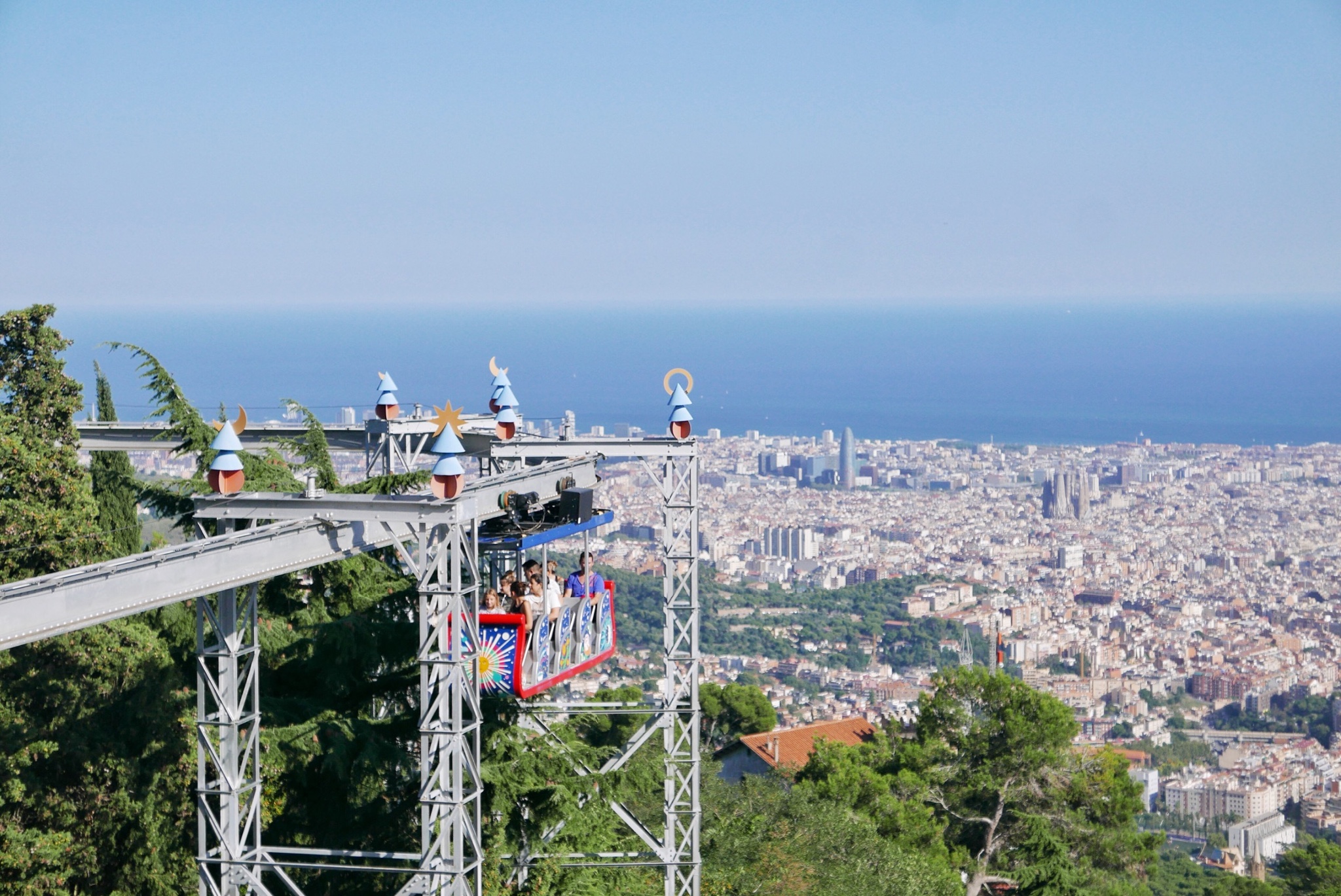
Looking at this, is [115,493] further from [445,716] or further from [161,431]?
[445,716]

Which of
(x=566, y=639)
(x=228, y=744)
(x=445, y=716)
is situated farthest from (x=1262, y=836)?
(x=228, y=744)

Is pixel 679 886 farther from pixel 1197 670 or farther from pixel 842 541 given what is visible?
pixel 842 541

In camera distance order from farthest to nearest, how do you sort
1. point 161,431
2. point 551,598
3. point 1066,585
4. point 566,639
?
point 1066,585 < point 161,431 < point 566,639 < point 551,598

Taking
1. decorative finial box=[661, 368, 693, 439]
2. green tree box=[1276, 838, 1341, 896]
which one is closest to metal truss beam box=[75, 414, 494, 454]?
decorative finial box=[661, 368, 693, 439]

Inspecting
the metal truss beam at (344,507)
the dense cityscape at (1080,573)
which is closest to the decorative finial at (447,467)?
the metal truss beam at (344,507)

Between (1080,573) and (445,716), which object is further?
(1080,573)

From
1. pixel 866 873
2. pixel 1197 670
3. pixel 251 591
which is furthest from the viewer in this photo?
pixel 1197 670

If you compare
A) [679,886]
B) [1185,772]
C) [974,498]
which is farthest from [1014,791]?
[974,498]
